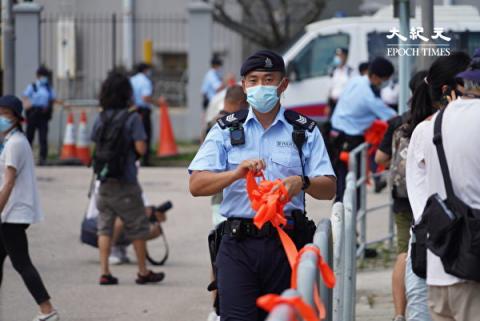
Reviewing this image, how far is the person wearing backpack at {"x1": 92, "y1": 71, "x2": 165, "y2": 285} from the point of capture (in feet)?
32.2

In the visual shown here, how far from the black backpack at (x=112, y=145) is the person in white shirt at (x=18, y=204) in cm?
162

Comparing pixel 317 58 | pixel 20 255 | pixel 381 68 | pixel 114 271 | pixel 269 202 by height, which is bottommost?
Answer: pixel 114 271

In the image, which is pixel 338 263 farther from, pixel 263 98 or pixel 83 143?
pixel 83 143

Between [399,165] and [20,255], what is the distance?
2840 mm

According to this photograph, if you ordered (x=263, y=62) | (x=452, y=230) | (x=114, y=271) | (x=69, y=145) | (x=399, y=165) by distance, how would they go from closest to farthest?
(x=452, y=230)
(x=263, y=62)
(x=399, y=165)
(x=114, y=271)
(x=69, y=145)

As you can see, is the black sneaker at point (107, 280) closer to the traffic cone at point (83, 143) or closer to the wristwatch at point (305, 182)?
the wristwatch at point (305, 182)

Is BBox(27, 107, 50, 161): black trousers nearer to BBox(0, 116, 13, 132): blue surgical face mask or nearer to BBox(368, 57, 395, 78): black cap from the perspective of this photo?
BBox(368, 57, 395, 78): black cap

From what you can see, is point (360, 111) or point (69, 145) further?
point (69, 145)

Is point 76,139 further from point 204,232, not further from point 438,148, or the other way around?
point 438,148

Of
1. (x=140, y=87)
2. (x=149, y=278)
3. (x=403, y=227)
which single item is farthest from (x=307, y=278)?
(x=140, y=87)

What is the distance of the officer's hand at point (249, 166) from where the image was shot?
5.20 metres

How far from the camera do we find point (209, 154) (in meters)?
5.55

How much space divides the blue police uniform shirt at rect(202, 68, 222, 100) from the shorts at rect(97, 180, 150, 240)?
12.3 metres

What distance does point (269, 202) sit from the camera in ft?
17.0
